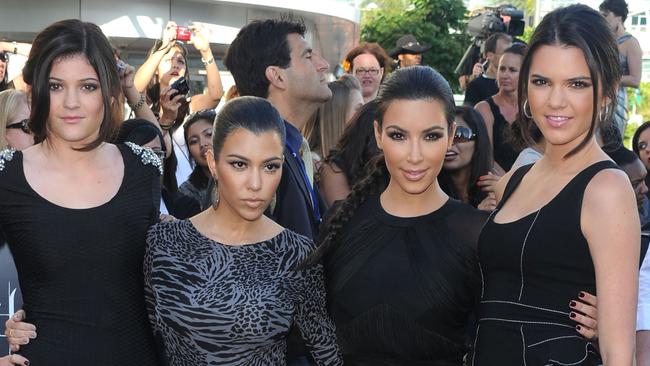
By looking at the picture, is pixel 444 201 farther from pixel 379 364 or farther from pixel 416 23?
pixel 416 23

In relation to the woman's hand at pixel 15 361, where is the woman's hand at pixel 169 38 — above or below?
above

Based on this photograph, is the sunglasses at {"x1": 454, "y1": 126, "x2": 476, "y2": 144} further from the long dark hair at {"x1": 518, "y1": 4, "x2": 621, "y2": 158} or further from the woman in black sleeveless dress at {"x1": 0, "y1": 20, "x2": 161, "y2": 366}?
the woman in black sleeveless dress at {"x1": 0, "y1": 20, "x2": 161, "y2": 366}

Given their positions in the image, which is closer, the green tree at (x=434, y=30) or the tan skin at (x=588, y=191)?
the tan skin at (x=588, y=191)

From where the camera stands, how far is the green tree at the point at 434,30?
26891 millimetres

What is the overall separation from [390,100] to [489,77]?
15.6ft

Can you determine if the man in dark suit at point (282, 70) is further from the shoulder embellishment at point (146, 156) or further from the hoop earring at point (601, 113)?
the hoop earring at point (601, 113)

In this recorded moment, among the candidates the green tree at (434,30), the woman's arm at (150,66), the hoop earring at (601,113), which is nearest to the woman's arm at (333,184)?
the hoop earring at (601,113)

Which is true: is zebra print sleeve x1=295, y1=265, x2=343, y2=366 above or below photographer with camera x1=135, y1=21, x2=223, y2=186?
below

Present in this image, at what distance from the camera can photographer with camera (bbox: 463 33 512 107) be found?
296 inches

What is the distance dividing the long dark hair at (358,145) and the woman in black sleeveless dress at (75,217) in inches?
55.8

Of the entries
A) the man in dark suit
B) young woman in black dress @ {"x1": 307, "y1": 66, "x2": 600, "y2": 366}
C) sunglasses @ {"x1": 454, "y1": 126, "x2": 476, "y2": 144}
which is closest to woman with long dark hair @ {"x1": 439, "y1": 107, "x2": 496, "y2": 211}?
sunglasses @ {"x1": 454, "y1": 126, "x2": 476, "y2": 144}

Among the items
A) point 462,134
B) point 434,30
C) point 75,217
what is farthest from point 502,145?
point 434,30

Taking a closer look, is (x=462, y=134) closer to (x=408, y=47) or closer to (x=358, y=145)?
(x=358, y=145)

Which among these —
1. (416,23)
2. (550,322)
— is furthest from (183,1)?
(416,23)
